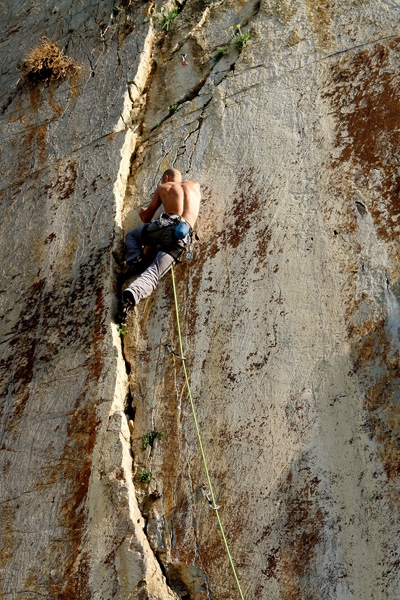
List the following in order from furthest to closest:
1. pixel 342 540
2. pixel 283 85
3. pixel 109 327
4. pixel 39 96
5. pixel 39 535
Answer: pixel 39 96 → pixel 283 85 → pixel 109 327 → pixel 39 535 → pixel 342 540

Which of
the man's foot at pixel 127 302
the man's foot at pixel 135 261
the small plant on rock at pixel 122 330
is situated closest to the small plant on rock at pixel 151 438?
the small plant on rock at pixel 122 330

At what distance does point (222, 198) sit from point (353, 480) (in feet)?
8.06

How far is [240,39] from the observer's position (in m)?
7.37

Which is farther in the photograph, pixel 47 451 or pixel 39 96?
pixel 39 96

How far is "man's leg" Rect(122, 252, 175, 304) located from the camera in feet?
20.4

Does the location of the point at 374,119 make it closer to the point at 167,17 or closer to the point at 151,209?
the point at 151,209

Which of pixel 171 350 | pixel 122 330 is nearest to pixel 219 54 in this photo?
pixel 122 330

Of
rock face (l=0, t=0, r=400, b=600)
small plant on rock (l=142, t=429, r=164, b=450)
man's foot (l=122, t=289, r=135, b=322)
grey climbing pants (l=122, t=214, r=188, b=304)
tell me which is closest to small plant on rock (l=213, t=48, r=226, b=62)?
rock face (l=0, t=0, r=400, b=600)

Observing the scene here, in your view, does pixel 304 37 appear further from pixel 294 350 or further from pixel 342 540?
pixel 342 540

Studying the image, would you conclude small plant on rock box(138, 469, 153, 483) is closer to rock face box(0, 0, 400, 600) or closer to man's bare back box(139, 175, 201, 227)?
rock face box(0, 0, 400, 600)

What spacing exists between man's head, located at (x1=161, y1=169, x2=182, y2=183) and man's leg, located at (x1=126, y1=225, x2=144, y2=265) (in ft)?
1.48

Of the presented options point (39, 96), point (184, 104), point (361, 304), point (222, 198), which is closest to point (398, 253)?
point (361, 304)

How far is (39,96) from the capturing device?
26.4 feet

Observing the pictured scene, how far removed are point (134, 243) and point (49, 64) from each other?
242cm
